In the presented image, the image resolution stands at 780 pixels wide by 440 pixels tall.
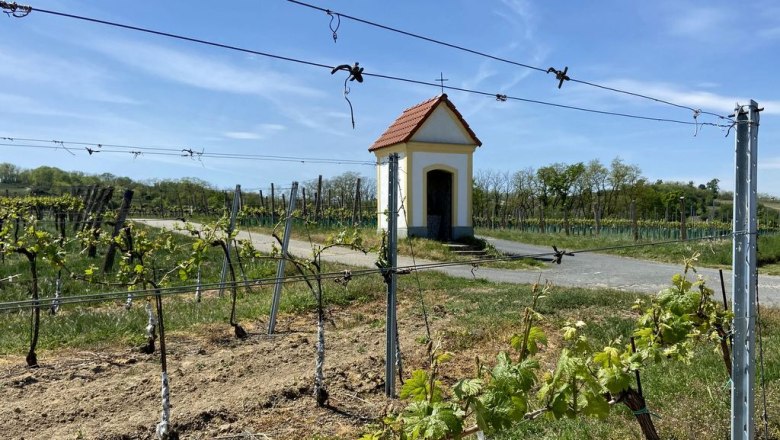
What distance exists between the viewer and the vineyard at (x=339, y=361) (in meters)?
2.09

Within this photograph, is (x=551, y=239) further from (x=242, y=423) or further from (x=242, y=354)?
(x=242, y=423)

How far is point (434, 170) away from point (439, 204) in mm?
1107

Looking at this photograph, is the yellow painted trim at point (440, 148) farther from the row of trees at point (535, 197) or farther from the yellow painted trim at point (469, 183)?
the row of trees at point (535, 197)

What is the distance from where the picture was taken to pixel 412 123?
15742 mm

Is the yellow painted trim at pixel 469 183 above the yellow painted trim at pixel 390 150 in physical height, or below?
below

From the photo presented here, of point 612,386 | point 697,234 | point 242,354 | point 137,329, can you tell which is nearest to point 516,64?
point 612,386

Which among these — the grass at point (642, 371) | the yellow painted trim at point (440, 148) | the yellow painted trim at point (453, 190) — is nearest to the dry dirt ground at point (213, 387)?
the grass at point (642, 371)

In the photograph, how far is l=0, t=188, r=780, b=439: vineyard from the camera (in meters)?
2.09

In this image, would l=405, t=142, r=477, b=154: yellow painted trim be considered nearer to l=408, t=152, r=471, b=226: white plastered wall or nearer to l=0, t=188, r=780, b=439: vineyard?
l=408, t=152, r=471, b=226: white plastered wall

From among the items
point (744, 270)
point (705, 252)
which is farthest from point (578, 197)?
point (744, 270)

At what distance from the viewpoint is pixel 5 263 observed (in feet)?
35.0

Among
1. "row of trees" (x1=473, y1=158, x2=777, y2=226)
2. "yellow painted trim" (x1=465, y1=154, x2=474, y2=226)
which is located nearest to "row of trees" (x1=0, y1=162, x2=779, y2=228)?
"row of trees" (x1=473, y1=158, x2=777, y2=226)

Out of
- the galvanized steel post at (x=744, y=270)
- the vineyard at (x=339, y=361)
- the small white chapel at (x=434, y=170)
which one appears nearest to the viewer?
the vineyard at (x=339, y=361)

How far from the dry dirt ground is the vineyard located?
0.02 metres
